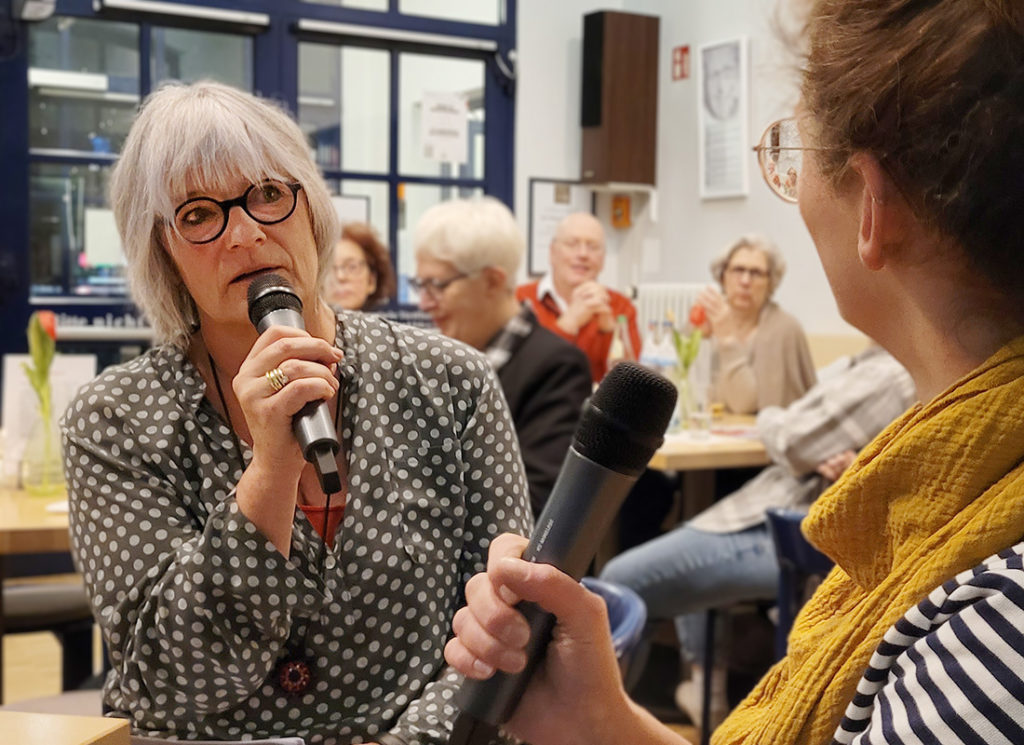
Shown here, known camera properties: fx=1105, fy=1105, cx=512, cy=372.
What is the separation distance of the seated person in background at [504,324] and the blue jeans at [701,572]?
0.71 meters

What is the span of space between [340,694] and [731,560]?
79.5 inches

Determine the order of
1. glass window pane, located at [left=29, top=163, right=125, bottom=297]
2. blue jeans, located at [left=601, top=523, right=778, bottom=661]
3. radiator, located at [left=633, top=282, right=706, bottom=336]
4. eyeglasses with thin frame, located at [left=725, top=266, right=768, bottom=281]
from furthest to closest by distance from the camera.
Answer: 1. radiator, located at [left=633, top=282, right=706, bottom=336]
2. glass window pane, located at [left=29, top=163, right=125, bottom=297]
3. eyeglasses with thin frame, located at [left=725, top=266, right=768, bottom=281]
4. blue jeans, located at [left=601, top=523, right=778, bottom=661]

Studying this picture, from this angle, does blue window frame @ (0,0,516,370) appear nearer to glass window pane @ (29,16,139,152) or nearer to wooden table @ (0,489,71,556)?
glass window pane @ (29,16,139,152)

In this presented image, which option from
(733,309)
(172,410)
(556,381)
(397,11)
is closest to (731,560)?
(556,381)

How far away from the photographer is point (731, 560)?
308 cm

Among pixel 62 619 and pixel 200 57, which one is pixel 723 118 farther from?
pixel 62 619

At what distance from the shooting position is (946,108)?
28.0 inches

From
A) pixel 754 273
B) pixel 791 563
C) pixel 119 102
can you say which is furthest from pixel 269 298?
pixel 119 102

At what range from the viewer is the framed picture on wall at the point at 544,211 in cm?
656

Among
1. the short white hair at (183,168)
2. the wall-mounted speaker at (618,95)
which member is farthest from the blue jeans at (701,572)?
the wall-mounted speaker at (618,95)

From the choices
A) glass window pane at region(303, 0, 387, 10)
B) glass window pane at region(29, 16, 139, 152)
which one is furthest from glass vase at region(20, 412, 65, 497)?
glass window pane at region(303, 0, 387, 10)

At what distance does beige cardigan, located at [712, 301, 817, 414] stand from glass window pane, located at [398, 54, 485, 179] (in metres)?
2.44

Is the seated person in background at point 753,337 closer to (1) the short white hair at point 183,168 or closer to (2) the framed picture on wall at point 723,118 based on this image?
(2) the framed picture on wall at point 723,118

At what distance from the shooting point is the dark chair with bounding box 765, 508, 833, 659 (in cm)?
252
